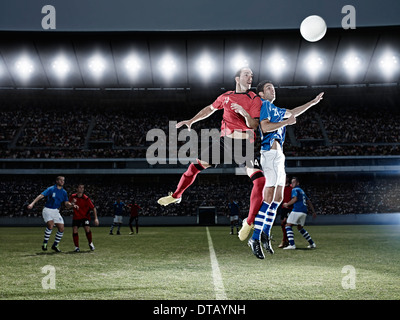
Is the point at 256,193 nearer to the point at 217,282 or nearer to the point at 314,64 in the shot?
the point at 217,282

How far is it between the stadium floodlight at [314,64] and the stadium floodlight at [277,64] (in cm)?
223

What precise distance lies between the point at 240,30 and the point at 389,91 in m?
18.9

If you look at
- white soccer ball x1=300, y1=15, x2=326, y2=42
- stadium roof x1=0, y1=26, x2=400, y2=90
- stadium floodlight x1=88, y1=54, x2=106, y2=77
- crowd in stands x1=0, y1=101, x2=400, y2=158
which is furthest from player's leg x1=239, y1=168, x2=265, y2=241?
stadium floodlight x1=88, y1=54, x2=106, y2=77

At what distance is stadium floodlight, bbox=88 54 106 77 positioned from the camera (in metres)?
39.8

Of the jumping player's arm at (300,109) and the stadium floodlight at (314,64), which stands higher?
the stadium floodlight at (314,64)

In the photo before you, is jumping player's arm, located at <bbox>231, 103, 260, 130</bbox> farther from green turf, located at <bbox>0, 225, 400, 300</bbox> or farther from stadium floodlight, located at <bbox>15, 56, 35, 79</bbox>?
stadium floodlight, located at <bbox>15, 56, 35, 79</bbox>

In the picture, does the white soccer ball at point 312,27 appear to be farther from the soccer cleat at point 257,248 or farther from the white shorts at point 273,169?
the soccer cleat at point 257,248

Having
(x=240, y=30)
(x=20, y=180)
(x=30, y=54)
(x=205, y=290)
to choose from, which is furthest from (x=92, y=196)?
(x=205, y=290)

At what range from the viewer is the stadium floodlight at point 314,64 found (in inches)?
1543

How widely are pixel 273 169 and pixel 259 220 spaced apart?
431 millimetres

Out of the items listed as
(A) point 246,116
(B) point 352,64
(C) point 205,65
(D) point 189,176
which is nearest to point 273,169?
(A) point 246,116

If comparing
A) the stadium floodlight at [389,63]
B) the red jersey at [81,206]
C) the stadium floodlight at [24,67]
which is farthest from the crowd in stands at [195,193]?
the red jersey at [81,206]

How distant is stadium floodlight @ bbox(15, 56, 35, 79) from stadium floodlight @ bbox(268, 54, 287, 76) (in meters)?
24.1
